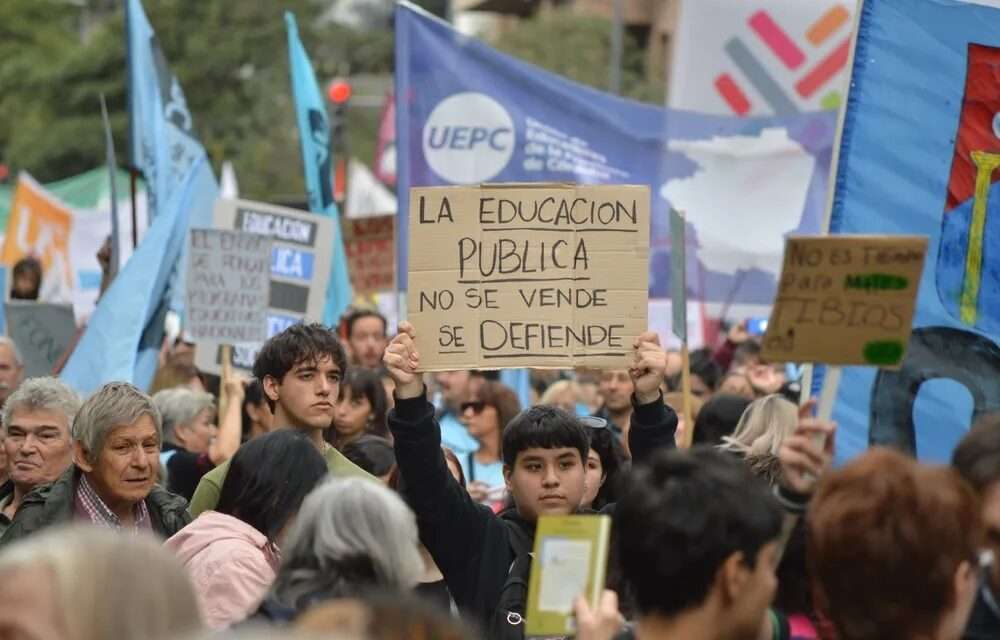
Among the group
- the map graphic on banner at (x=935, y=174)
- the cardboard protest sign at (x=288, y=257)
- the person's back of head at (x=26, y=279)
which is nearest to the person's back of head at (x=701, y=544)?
the map graphic on banner at (x=935, y=174)

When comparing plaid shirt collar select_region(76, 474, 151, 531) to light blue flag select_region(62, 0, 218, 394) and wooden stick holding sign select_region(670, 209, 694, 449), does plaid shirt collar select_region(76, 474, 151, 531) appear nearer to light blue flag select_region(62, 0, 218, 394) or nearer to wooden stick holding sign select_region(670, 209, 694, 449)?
wooden stick holding sign select_region(670, 209, 694, 449)

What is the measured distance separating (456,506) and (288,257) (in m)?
5.31

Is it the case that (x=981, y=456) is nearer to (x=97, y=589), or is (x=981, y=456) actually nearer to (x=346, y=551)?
(x=346, y=551)

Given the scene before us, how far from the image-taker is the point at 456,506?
5.72 metres

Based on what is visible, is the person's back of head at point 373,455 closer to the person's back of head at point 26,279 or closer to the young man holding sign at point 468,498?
→ the young man holding sign at point 468,498

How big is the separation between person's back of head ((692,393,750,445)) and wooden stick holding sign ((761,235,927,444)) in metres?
3.05

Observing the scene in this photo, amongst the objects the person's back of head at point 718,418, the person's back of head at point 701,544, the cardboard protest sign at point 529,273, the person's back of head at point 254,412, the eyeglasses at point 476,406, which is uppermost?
the cardboard protest sign at point 529,273

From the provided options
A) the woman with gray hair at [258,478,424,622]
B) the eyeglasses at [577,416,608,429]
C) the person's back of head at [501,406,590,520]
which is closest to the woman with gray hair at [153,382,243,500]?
the eyeglasses at [577,416,608,429]

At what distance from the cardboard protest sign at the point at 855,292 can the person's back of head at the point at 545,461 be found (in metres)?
1.54

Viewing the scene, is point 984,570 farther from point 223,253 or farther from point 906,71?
point 223,253

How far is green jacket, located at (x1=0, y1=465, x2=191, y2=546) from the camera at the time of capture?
20.2 ft

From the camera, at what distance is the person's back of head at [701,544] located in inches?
146

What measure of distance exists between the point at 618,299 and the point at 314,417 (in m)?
1.30

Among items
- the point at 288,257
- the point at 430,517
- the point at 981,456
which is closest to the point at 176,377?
the point at 288,257
